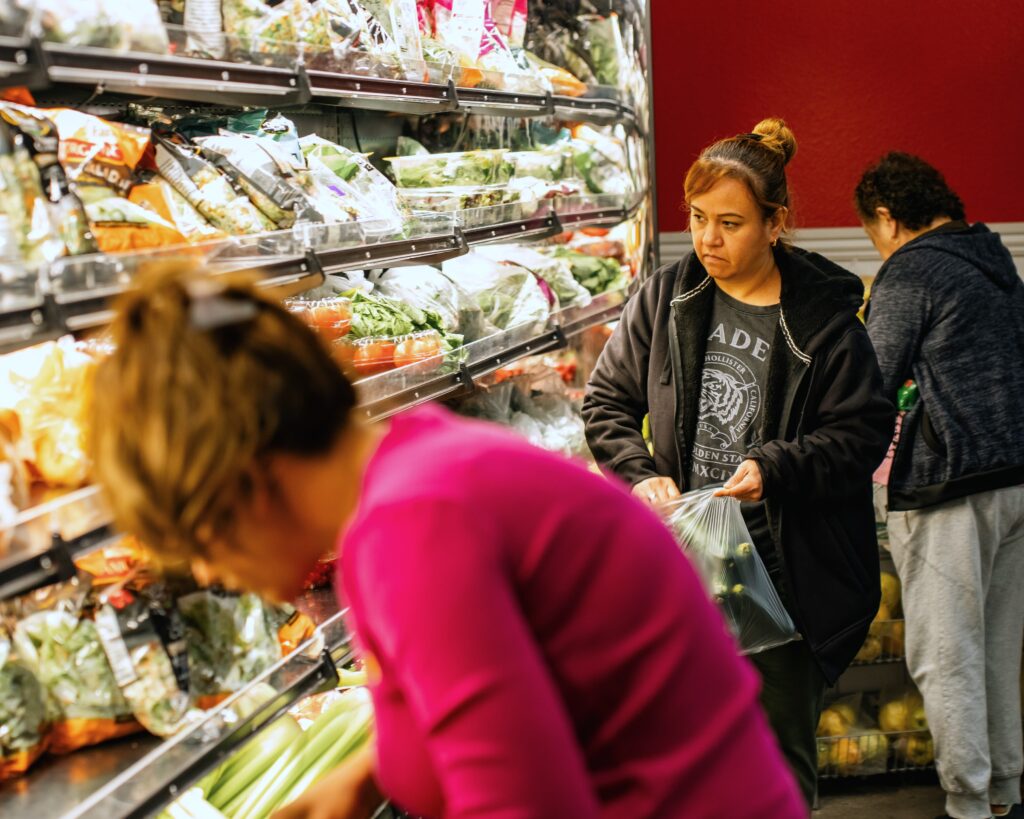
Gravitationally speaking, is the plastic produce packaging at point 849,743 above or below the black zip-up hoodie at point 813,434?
below

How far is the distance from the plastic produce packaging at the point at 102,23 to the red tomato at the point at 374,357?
3.01 ft

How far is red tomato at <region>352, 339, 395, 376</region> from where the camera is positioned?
255 cm

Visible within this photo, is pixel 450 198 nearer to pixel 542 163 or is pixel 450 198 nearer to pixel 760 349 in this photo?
pixel 542 163

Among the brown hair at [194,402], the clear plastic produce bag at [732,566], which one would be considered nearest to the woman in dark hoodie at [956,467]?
the clear plastic produce bag at [732,566]

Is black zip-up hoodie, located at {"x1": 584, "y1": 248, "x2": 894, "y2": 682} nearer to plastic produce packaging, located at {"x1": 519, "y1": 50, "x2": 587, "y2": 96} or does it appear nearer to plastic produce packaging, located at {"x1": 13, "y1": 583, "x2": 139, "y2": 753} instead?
plastic produce packaging, located at {"x1": 519, "y1": 50, "x2": 587, "y2": 96}

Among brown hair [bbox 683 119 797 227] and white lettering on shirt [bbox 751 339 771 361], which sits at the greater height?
brown hair [bbox 683 119 797 227]

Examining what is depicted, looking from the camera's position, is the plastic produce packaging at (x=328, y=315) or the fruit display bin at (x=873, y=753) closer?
the plastic produce packaging at (x=328, y=315)

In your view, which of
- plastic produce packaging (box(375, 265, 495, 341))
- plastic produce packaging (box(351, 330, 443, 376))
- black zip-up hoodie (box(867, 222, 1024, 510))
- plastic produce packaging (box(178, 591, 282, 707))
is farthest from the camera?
black zip-up hoodie (box(867, 222, 1024, 510))

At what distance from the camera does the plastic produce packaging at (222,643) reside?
191cm

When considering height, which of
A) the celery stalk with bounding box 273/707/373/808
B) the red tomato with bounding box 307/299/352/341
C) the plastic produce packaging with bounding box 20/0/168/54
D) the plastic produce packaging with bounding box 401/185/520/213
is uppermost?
the plastic produce packaging with bounding box 20/0/168/54

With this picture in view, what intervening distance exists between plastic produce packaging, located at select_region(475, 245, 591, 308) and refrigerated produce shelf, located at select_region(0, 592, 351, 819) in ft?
6.05

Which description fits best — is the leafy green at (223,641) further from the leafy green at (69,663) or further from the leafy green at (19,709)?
the leafy green at (19,709)

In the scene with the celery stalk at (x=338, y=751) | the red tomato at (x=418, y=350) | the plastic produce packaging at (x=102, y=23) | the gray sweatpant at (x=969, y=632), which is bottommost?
the gray sweatpant at (x=969, y=632)

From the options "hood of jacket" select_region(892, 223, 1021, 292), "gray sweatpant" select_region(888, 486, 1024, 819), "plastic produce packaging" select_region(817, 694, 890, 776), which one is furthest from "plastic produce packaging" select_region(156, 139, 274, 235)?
"plastic produce packaging" select_region(817, 694, 890, 776)
